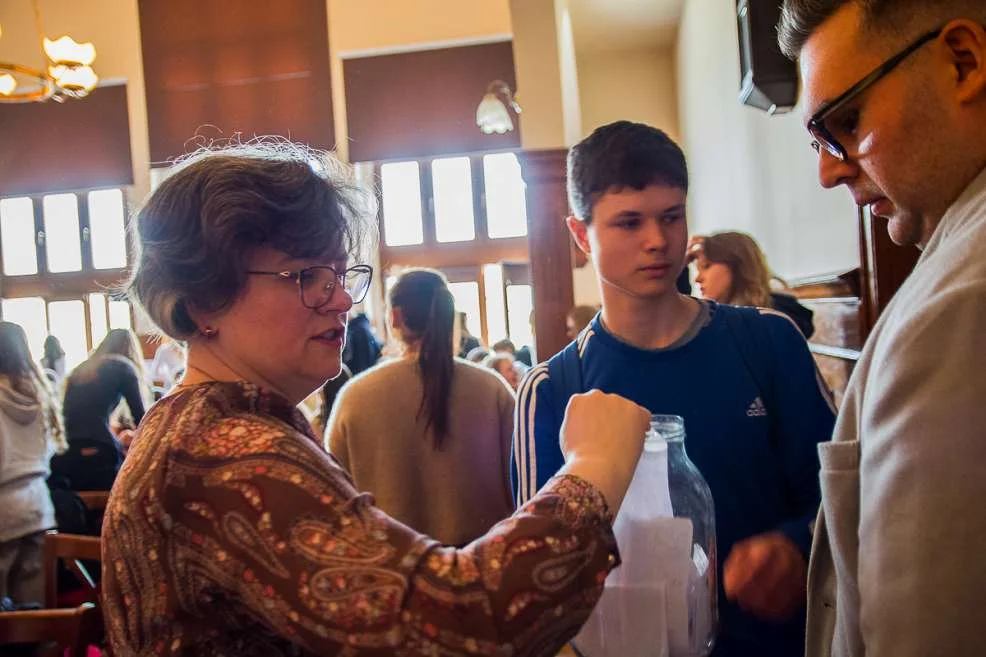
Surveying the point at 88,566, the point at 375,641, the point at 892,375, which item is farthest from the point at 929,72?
the point at 88,566

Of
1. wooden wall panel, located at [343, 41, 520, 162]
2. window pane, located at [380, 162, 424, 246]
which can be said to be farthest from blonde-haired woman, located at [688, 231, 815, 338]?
window pane, located at [380, 162, 424, 246]

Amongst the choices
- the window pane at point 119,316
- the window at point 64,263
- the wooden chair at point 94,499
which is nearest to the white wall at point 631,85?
the window pane at point 119,316

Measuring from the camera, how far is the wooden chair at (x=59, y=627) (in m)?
1.42

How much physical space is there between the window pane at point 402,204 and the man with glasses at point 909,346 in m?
9.58

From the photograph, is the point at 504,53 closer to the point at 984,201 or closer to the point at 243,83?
the point at 243,83

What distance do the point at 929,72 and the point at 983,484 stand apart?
0.38 m

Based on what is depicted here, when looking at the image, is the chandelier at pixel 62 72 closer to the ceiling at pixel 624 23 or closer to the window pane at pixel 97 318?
the ceiling at pixel 624 23

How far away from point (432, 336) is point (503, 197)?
25.7ft

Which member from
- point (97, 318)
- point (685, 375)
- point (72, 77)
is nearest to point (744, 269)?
point (685, 375)

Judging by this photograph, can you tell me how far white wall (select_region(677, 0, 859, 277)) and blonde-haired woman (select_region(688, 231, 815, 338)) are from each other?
36cm

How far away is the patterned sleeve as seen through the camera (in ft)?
2.08

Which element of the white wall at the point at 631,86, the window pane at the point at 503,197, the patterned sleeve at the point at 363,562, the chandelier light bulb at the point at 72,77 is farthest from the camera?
the window pane at the point at 503,197

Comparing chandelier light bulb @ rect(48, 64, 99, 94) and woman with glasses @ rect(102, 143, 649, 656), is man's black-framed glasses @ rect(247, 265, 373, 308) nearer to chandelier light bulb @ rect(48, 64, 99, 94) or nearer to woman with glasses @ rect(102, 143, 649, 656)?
woman with glasses @ rect(102, 143, 649, 656)

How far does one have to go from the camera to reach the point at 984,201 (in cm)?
63
